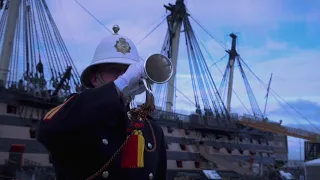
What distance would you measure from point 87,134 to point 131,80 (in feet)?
1.13

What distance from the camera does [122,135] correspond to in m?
2.09

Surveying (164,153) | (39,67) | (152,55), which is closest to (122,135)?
(152,55)

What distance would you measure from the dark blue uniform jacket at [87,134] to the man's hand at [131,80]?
0.05 meters

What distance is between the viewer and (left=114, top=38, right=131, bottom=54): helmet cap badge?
2.38m

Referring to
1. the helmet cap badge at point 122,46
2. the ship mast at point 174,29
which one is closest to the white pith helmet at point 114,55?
the helmet cap badge at point 122,46

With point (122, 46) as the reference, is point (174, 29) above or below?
above

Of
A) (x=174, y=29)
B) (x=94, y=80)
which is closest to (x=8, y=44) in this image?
(x=174, y=29)

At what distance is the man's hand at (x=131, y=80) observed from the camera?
1938 millimetres

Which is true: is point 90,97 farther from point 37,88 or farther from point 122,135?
point 37,88

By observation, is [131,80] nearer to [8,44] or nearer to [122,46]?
[122,46]

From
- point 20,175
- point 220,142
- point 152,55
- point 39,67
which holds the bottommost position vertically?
point 20,175

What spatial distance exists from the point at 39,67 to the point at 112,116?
2261cm

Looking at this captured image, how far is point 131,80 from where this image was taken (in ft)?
6.35

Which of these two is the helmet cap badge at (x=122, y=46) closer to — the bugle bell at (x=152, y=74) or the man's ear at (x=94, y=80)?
the man's ear at (x=94, y=80)
